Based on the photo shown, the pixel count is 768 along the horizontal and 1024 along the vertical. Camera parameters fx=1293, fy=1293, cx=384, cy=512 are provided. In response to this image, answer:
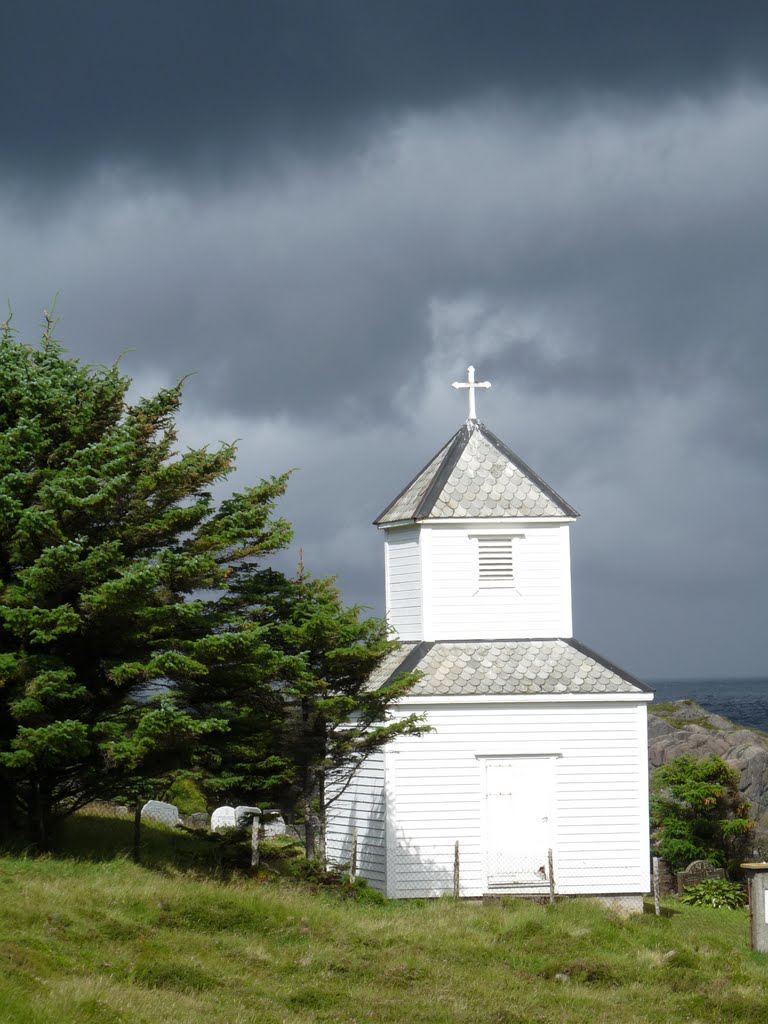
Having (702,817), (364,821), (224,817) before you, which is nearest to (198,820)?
(224,817)

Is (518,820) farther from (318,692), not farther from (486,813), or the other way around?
(318,692)

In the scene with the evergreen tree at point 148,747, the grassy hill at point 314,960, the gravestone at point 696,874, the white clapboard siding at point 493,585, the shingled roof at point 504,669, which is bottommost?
the gravestone at point 696,874

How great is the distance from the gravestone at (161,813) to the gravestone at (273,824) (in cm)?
253

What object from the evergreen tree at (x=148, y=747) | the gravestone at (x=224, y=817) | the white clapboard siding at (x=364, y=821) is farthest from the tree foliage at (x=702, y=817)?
the evergreen tree at (x=148, y=747)

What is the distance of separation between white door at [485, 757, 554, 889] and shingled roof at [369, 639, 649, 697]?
1.44 metres

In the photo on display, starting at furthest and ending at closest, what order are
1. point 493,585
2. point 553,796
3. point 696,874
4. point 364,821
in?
point 696,874 → point 493,585 → point 364,821 → point 553,796

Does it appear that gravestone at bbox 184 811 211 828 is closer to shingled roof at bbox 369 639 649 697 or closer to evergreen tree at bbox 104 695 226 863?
shingled roof at bbox 369 639 649 697

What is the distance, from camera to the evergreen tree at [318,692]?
2267 centimetres

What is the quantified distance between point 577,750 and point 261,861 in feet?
21.0

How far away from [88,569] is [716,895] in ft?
54.7

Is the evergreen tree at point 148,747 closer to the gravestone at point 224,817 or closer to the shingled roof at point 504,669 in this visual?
the shingled roof at point 504,669

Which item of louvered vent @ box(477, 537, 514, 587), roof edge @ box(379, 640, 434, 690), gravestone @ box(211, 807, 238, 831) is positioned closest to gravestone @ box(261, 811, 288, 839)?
gravestone @ box(211, 807, 238, 831)

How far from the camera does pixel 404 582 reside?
89.2ft

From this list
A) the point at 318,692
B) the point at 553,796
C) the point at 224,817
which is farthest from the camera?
the point at 224,817
